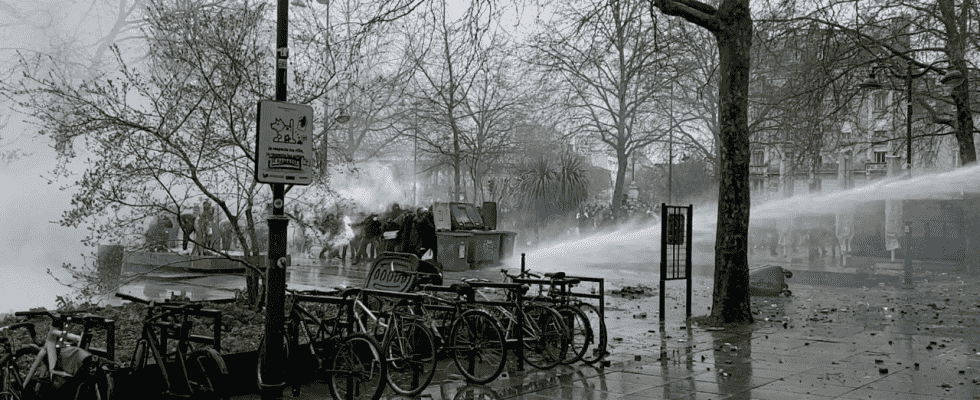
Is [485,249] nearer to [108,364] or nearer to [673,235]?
[673,235]

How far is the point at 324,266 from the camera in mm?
23484

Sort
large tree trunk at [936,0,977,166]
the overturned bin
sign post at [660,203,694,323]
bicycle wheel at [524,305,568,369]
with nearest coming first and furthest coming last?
bicycle wheel at [524,305,568,369], sign post at [660,203,694,323], the overturned bin, large tree trunk at [936,0,977,166]

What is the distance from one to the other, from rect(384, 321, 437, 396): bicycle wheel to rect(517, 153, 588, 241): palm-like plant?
2327cm

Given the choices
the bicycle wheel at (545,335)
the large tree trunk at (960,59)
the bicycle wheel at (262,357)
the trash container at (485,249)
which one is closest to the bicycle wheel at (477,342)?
the bicycle wheel at (545,335)

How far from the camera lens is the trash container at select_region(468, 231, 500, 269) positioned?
875 inches

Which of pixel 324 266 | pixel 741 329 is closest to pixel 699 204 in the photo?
pixel 324 266

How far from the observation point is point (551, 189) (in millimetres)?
29984

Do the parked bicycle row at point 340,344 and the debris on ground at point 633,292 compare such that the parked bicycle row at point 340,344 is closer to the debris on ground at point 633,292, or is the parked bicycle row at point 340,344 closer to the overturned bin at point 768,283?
the debris on ground at point 633,292

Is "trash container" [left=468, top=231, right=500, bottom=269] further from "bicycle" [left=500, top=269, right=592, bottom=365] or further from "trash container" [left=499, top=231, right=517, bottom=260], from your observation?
"bicycle" [left=500, top=269, right=592, bottom=365]

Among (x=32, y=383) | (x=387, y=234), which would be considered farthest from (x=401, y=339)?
(x=387, y=234)

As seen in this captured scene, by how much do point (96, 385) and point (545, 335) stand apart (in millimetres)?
4017

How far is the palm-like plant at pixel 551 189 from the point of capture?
1180 inches

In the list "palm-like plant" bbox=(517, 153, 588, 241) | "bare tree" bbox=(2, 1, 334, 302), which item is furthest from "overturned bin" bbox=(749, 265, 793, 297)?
"palm-like plant" bbox=(517, 153, 588, 241)

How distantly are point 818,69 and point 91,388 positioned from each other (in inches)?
637
